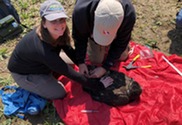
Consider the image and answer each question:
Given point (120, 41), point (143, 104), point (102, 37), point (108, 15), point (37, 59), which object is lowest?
point (143, 104)

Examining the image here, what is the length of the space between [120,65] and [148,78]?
37cm

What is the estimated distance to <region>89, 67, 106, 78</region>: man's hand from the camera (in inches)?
121

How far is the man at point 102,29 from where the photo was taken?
2279mm

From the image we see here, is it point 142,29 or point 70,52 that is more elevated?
Result: point 70,52

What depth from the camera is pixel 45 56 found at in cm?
264

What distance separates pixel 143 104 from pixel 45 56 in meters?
1.13

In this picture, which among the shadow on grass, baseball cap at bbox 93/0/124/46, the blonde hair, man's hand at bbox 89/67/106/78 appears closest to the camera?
baseball cap at bbox 93/0/124/46

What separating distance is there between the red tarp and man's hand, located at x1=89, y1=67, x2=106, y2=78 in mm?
213

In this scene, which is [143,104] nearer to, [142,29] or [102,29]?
[102,29]

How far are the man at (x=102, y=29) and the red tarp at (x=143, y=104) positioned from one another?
29 cm

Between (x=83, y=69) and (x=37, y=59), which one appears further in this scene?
(x=83, y=69)

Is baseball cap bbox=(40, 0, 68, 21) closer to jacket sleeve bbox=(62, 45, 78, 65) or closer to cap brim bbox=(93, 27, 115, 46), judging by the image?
cap brim bbox=(93, 27, 115, 46)

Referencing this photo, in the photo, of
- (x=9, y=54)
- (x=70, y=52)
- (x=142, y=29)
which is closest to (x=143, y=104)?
(x=70, y=52)

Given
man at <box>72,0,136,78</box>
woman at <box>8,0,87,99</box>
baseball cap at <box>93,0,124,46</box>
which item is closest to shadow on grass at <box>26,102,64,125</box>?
woman at <box>8,0,87,99</box>
